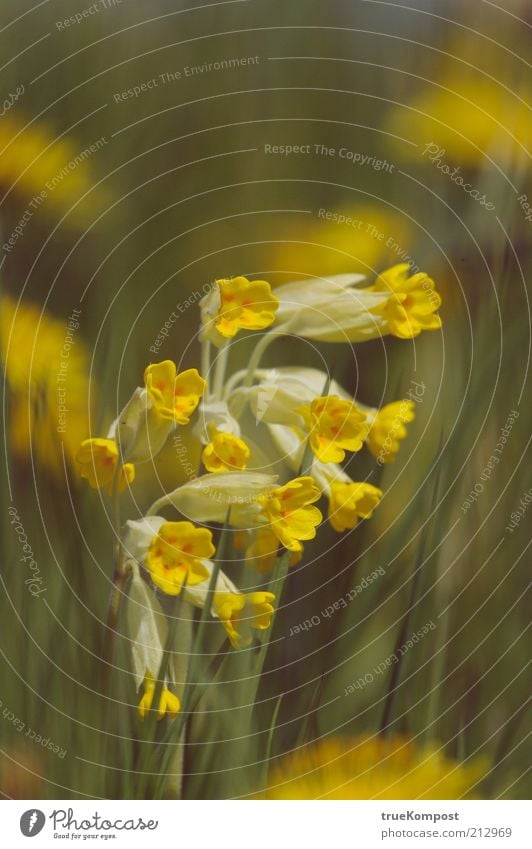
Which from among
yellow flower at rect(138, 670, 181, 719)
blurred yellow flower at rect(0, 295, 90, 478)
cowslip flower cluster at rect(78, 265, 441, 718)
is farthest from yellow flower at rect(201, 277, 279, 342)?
yellow flower at rect(138, 670, 181, 719)

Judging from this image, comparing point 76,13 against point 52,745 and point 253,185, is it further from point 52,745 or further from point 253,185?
point 52,745

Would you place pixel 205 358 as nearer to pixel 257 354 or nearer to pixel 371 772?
pixel 257 354

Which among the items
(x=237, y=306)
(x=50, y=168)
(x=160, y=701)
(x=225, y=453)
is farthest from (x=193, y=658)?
(x=50, y=168)

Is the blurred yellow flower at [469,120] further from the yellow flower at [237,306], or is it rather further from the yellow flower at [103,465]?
the yellow flower at [103,465]

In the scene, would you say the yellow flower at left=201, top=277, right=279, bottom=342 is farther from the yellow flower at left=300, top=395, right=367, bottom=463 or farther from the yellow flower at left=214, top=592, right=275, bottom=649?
the yellow flower at left=214, top=592, right=275, bottom=649

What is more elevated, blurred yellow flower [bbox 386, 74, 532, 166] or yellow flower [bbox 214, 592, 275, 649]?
blurred yellow flower [bbox 386, 74, 532, 166]

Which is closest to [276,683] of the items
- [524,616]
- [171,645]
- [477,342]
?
[171,645]

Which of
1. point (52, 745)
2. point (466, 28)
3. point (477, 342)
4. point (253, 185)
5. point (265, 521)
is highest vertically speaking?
point (466, 28)
